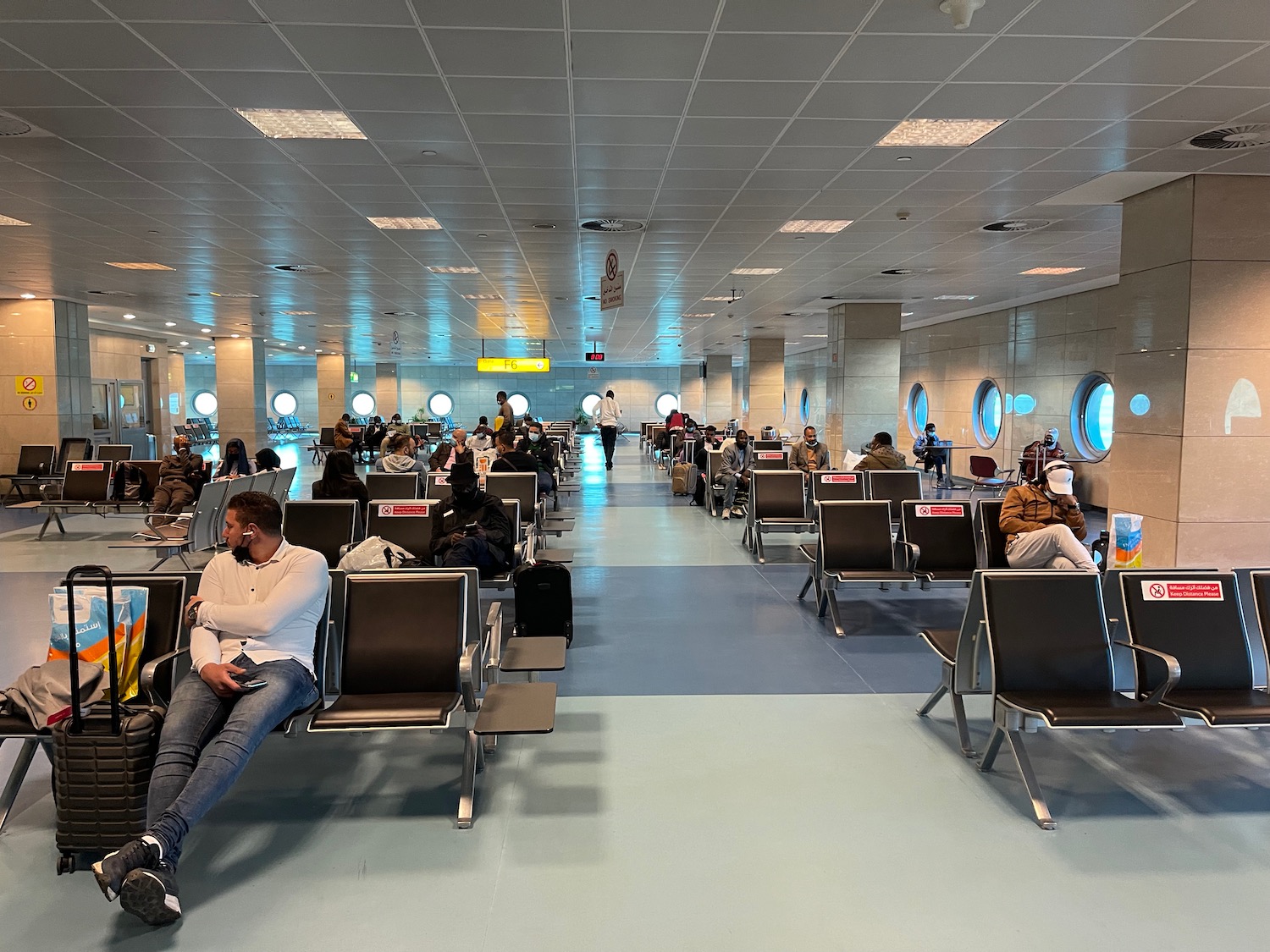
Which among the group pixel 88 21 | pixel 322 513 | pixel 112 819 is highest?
pixel 88 21

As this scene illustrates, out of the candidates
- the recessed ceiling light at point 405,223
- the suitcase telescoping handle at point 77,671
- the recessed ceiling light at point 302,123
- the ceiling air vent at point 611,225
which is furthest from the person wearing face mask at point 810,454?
the suitcase telescoping handle at point 77,671

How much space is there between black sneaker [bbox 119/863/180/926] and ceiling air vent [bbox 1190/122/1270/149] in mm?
7686

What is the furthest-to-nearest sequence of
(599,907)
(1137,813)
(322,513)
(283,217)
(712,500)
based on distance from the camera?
1. (712,500)
2. (283,217)
3. (322,513)
4. (1137,813)
5. (599,907)

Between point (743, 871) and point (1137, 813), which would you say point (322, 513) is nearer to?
point (743, 871)

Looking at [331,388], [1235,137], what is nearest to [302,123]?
[1235,137]

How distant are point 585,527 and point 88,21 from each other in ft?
28.3

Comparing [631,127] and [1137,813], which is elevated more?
[631,127]

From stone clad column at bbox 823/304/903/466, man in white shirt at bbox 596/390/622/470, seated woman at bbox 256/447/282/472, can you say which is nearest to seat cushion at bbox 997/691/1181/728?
seated woman at bbox 256/447/282/472

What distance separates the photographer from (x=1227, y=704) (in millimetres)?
3742

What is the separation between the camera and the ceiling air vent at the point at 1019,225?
941cm

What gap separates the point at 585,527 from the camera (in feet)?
39.4

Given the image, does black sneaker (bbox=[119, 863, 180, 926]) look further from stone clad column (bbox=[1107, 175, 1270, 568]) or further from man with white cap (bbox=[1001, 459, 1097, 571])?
stone clad column (bbox=[1107, 175, 1270, 568])

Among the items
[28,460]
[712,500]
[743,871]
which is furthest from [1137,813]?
[28,460]

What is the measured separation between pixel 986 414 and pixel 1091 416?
431 centimetres
